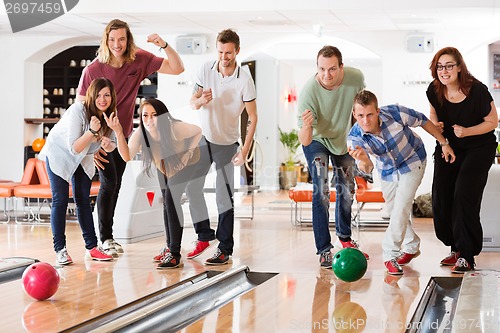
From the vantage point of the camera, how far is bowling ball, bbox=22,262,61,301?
3.93 meters

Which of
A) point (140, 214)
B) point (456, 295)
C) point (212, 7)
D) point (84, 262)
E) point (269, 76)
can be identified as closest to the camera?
point (456, 295)

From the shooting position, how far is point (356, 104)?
4.56 meters

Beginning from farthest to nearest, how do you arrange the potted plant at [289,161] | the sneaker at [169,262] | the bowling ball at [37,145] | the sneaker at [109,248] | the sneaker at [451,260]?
the potted plant at [289,161] → the bowling ball at [37,145] → the sneaker at [109,248] → the sneaker at [451,260] → the sneaker at [169,262]

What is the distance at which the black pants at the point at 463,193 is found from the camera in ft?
15.5

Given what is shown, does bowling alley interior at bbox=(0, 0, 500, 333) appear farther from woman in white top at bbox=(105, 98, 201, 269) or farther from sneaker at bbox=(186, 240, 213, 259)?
woman in white top at bbox=(105, 98, 201, 269)

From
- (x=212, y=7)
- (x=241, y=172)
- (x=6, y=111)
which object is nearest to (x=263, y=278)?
(x=212, y=7)

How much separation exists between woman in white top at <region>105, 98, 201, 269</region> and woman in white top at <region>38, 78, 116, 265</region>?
0.13 meters

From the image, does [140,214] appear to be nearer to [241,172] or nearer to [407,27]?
[407,27]

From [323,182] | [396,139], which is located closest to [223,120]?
[323,182]

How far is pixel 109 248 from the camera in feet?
18.1

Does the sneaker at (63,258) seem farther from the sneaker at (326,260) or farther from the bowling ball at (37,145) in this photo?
the bowling ball at (37,145)

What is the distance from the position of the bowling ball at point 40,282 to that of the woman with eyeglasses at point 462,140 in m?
2.29

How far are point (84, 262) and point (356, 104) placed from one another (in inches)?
80.6

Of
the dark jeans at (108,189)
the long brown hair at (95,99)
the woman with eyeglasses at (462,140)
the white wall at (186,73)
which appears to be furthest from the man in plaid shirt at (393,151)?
the white wall at (186,73)
